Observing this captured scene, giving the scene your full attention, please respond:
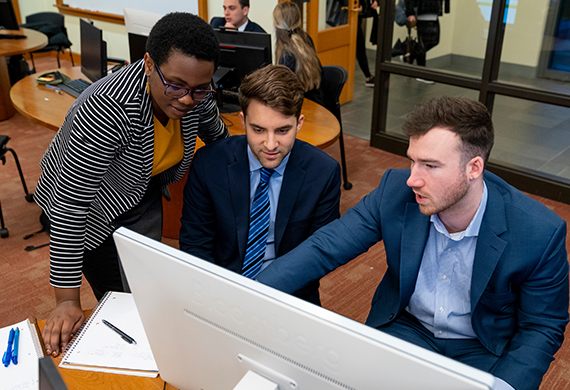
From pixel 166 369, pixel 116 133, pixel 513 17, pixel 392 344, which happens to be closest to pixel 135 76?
pixel 116 133

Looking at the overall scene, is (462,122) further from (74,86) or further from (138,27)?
(74,86)

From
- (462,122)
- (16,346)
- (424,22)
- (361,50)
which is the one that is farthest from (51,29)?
(462,122)

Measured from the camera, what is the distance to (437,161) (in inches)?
46.3

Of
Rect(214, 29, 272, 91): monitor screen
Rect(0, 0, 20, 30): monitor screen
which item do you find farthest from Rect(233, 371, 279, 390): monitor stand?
Rect(0, 0, 20, 30): monitor screen

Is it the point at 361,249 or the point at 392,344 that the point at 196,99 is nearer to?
the point at 361,249

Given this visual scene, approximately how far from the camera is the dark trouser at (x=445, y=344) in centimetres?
132

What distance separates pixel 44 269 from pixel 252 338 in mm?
2415

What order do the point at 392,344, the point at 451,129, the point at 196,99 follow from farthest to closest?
1. the point at 196,99
2. the point at 451,129
3. the point at 392,344

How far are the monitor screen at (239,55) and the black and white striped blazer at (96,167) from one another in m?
1.50

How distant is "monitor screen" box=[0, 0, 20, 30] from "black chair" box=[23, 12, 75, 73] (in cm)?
66

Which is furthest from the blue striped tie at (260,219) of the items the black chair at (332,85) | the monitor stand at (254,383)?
the black chair at (332,85)

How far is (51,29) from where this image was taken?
6.16 m

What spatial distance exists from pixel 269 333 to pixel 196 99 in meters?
0.78

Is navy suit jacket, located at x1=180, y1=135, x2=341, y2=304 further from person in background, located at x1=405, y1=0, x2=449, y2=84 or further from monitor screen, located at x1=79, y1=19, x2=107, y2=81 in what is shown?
person in background, located at x1=405, y1=0, x2=449, y2=84
